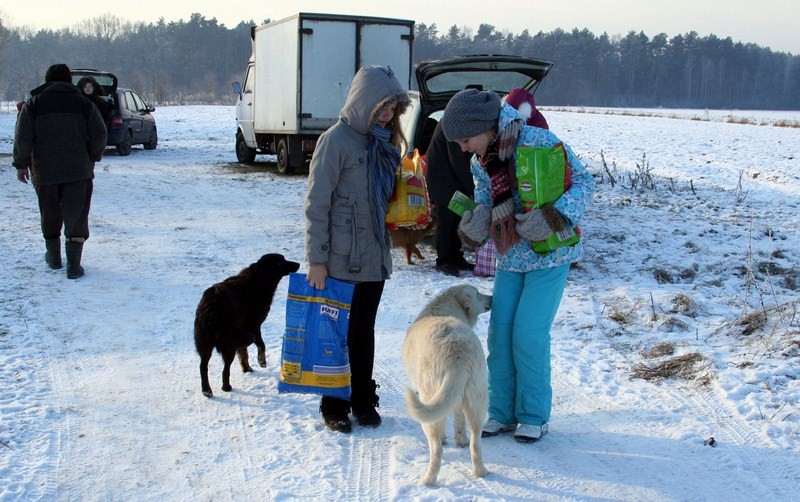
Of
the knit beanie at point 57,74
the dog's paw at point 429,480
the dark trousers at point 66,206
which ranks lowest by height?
the dog's paw at point 429,480

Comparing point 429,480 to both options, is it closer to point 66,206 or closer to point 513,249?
point 513,249

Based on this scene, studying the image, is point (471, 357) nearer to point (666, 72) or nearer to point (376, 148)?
point (376, 148)

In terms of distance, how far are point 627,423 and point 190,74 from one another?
9536 cm

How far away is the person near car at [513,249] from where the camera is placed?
3633 mm

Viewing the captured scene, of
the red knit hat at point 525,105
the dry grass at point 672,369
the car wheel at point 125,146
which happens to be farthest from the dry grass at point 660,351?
the car wheel at point 125,146

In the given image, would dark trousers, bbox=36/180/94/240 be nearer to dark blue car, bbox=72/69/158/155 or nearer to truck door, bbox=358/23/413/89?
truck door, bbox=358/23/413/89

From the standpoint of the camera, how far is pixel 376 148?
12.8 ft

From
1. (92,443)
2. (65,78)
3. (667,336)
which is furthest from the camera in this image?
(65,78)

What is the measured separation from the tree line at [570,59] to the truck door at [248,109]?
7196 cm

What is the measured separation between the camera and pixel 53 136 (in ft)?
22.4

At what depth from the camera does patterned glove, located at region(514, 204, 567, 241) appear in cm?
358

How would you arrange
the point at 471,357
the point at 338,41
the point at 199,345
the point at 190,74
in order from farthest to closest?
1. the point at 190,74
2. the point at 338,41
3. the point at 199,345
4. the point at 471,357

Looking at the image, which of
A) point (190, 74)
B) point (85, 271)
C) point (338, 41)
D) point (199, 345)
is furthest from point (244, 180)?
point (190, 74)

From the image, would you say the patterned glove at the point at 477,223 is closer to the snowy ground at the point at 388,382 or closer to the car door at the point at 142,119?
the snowy ground at the point at 388,382
